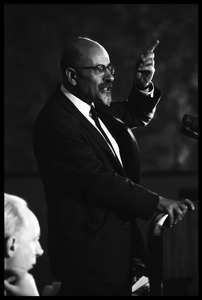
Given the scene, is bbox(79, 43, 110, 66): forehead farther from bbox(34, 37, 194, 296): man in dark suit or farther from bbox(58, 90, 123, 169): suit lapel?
bbox(58, 90, 123, 169): suit lapel

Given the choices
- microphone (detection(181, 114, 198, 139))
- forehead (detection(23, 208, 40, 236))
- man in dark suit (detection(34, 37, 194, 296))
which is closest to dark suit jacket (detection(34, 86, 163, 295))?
man in dark suit (detection(34, 37, 194, 296))

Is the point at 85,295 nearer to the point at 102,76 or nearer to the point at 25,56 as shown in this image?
the point at 102,76

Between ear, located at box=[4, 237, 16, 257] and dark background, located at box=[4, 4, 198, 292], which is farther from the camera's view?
dark background, located at box=[4, 4, 198, 292]

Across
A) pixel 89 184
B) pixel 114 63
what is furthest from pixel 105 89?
pixel 114 63

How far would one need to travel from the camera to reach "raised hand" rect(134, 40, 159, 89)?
205cm

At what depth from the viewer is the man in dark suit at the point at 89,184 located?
1.94 meters

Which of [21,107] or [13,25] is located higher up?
[13,25]

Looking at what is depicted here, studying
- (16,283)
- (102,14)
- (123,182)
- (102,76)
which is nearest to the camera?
(16,283)

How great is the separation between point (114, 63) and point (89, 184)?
1.84 metres

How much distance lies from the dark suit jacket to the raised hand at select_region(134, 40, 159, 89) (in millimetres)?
253

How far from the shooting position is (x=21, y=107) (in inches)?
146

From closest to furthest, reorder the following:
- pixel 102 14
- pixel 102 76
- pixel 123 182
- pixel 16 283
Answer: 1. pixel 16 283
2. pixel 123 182
3. pixel 102 76
4. pixel 102 14
